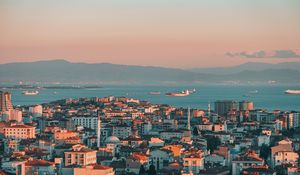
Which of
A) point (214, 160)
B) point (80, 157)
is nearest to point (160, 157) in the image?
point (214, 160)

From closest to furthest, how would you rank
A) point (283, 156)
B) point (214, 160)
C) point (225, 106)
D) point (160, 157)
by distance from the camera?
1. point (214, 160)
2. point (283, 156)
3. point (160, 157)
4. point (225, 106)

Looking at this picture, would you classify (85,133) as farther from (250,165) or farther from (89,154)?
(250,165)

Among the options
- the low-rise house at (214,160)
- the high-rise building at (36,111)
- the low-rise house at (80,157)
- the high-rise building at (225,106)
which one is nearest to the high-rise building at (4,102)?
the high-rise building at (36,111)

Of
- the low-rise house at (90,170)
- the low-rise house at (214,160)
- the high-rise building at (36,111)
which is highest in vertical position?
the high-rise building at (36,111)

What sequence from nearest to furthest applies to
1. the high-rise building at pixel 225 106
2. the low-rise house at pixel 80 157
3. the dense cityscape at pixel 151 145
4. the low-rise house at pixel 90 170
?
the low-rise house at pixel 90 170, the dense cityscape at pixel 151 145, the low-rise house at pixel 80 157, the high-rise building at pixel 225 106

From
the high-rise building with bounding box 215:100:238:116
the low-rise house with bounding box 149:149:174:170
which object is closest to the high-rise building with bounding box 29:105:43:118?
the high-rise building with bounding box 215:100:238:116

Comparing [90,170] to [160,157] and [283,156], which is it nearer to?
[160,157]

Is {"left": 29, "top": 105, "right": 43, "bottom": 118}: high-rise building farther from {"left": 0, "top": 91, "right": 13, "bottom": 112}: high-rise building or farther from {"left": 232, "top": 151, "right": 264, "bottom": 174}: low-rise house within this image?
{"left": 232, "top": 151, "right": 264, "bottom": 174}: low-rise house

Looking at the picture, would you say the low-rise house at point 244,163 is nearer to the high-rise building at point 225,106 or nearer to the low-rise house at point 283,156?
the low-rise house at point 283,156
